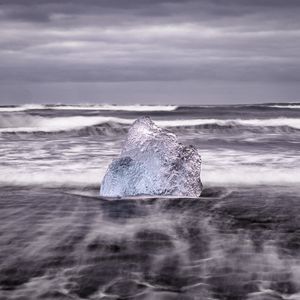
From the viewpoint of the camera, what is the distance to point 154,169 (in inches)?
254

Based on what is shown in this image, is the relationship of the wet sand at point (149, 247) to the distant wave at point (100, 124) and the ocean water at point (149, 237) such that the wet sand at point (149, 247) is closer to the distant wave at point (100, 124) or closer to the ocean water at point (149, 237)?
the ocean water at point (149, 237)

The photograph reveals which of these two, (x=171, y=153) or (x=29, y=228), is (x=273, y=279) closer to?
(x=29, y=228)

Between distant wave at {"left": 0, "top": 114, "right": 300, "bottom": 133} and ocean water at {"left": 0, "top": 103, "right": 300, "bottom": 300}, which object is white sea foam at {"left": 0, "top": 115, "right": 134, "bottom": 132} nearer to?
distant wave at {"left": 0, "top": 114, "right": 300, "bottom": 133}

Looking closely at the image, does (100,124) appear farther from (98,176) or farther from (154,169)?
(154,169)

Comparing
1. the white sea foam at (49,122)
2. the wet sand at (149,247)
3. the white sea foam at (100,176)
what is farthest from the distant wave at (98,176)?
the white sea foam at (49,122)

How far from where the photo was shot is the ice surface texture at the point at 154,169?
649 cm

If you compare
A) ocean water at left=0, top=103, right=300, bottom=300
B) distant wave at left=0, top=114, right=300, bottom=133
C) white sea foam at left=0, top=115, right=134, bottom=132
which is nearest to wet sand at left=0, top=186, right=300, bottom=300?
ocean water at left=0, top=103, right=300, bottom=300

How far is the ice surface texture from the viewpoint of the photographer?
6.49 meters

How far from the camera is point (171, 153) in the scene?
21.5ft

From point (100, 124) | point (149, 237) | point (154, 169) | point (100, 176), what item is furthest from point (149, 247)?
point (100, 124)

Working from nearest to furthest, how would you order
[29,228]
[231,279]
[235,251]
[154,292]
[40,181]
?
[154,292], [231,279], [235,251], [29,228], [40,181]

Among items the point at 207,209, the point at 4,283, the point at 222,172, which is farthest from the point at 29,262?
the point at 222,172

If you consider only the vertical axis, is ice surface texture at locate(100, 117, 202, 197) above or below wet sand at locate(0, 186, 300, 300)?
above

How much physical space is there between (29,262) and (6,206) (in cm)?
220
